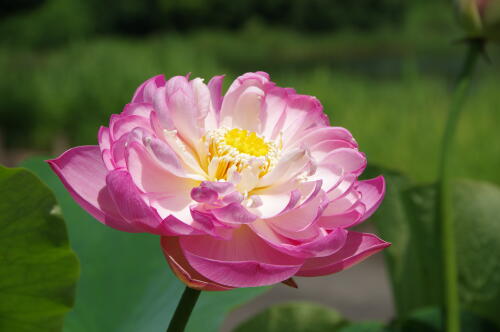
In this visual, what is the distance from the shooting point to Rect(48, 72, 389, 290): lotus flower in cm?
16

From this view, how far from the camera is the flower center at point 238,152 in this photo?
0.65 feet

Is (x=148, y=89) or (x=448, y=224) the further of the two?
(x=448, y=224)

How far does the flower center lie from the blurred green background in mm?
317

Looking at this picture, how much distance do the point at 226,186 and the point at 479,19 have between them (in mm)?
293

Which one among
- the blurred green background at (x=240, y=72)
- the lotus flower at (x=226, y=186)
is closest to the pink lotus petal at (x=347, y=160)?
the lotus flower at (x=226, y=186)

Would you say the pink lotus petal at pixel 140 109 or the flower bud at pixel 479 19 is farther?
the flower bud at pixel 479 19

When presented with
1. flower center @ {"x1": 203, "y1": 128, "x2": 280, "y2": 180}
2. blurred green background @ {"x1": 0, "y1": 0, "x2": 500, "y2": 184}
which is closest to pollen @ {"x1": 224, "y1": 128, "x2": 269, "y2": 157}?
flower center @ {"x1": 203, "y1": 128, "x2": 280, "y2": 180}

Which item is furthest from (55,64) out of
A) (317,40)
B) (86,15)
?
(317,40)

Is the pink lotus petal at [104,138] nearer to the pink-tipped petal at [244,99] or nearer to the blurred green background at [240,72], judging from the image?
the pink-tipped petal at [244,99]

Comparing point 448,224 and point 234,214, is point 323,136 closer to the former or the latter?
point 234,214

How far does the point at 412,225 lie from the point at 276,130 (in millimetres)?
350

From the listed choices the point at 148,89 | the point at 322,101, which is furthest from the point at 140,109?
the point at 322,101

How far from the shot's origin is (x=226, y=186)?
17 centimetres

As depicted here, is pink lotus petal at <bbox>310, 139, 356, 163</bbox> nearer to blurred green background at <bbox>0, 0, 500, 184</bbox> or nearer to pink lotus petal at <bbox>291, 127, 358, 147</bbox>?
pink lotus petal at <bbox>291, 127, 358, 147</bbox>
